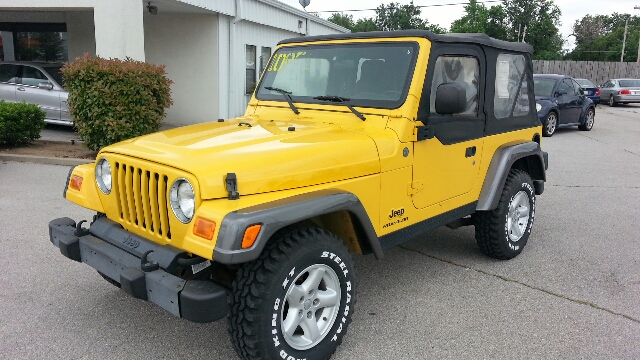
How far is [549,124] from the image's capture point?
14820 mm

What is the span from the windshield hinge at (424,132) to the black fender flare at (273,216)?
31.5 inches

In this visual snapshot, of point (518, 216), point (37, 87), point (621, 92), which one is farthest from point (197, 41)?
point (621, 92)

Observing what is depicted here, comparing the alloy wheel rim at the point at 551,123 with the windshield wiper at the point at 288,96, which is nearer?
the windshield wiper at the point at 288,96

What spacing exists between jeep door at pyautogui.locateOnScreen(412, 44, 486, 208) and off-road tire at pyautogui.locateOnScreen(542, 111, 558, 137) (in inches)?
451

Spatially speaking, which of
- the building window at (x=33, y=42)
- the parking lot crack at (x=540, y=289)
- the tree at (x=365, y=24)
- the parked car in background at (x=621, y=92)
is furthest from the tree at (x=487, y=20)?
the parking lot crack at (x=540, y=289)

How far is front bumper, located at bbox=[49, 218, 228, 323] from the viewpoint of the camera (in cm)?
261

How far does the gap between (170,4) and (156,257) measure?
32.5 ft

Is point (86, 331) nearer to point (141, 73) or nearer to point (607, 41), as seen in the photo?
point (141, 73)

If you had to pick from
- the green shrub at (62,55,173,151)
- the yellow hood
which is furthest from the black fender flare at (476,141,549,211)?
the green shrub at (62,55,173,151)

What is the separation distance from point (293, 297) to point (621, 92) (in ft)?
95.3

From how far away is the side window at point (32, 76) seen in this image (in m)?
11.7

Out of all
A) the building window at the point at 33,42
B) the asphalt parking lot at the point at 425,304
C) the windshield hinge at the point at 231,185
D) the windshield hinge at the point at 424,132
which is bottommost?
the asphalt parking lot at the point at 425,304

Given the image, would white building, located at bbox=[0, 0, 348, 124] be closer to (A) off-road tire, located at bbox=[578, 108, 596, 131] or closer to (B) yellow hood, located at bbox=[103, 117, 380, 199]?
(B) yellow hood, located at bbox=[103, 117, 380, 199]

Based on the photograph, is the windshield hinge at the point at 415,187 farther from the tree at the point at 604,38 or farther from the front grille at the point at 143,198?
the tree at the point at 604,38
